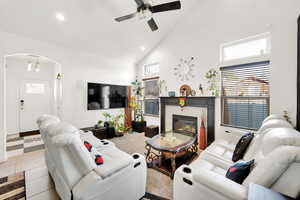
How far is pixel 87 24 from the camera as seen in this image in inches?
124

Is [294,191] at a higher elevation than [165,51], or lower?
lower


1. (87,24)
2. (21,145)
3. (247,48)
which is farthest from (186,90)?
(21,145)

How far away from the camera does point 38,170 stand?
7.54 feet

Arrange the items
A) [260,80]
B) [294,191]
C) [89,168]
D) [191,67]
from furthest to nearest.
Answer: [191,67] → [260,80] → [89,168] → [294,191]

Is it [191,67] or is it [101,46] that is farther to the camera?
[101,46]

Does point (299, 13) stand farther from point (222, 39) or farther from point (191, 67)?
point (191, 67)

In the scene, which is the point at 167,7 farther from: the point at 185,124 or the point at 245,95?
the point at 185,124

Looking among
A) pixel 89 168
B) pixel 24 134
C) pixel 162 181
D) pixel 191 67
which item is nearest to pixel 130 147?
pixel 162 181

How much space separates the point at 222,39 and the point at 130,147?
3.61 metres

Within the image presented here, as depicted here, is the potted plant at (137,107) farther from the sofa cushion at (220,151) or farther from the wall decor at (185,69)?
the sofa cushion at (220,151)

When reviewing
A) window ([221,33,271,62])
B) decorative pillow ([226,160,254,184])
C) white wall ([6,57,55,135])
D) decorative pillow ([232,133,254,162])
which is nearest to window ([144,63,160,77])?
window ([221,33,271,62])

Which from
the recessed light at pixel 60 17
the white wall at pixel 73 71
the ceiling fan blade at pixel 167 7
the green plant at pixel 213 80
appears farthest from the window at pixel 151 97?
the recessed light at pixel 60 17

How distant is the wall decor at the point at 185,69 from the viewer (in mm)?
3660

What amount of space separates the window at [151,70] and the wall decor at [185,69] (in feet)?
2.96
